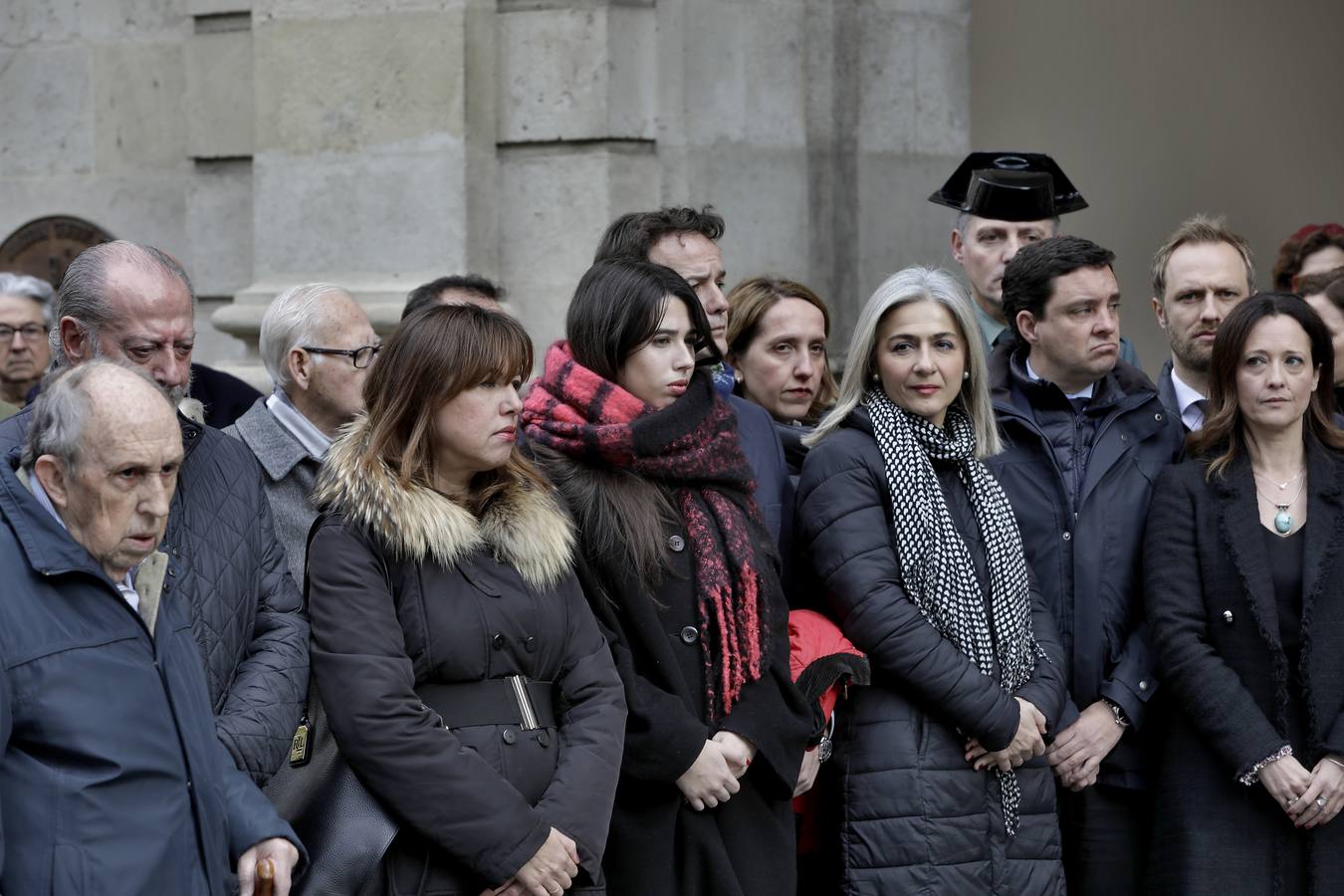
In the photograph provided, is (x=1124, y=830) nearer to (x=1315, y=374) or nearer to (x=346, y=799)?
(x=1315, y=374)

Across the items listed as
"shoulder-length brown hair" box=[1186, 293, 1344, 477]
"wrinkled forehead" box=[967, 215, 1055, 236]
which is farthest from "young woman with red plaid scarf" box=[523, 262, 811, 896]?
"wrinkled forehead" box=[967, 215, 1055, 236]

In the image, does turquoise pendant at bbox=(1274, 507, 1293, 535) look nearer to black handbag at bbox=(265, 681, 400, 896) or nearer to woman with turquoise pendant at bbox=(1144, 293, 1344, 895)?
woman with turquoise pendant at bbox=(1144, 293, 1344, 895)

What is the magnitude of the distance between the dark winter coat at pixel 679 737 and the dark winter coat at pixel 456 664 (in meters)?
0.16

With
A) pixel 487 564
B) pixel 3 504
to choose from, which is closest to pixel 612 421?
pixel 487 564

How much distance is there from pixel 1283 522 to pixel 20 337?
422cm

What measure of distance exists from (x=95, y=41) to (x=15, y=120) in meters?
0.45

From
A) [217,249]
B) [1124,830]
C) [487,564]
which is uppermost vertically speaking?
[217,249]

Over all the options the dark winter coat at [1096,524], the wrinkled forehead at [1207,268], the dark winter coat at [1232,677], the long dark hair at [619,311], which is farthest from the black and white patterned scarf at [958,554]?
the wrinkled forehead at [1207,268]

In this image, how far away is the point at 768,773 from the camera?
4.00 m

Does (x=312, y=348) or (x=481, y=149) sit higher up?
(x=481, y=149)

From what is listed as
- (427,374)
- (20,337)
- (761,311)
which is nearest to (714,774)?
(427,374)

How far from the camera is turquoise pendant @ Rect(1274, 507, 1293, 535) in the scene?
4.59m

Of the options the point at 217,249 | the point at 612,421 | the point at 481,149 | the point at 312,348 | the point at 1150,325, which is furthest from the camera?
the point at 1150,325

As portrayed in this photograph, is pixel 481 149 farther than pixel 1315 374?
Yes
